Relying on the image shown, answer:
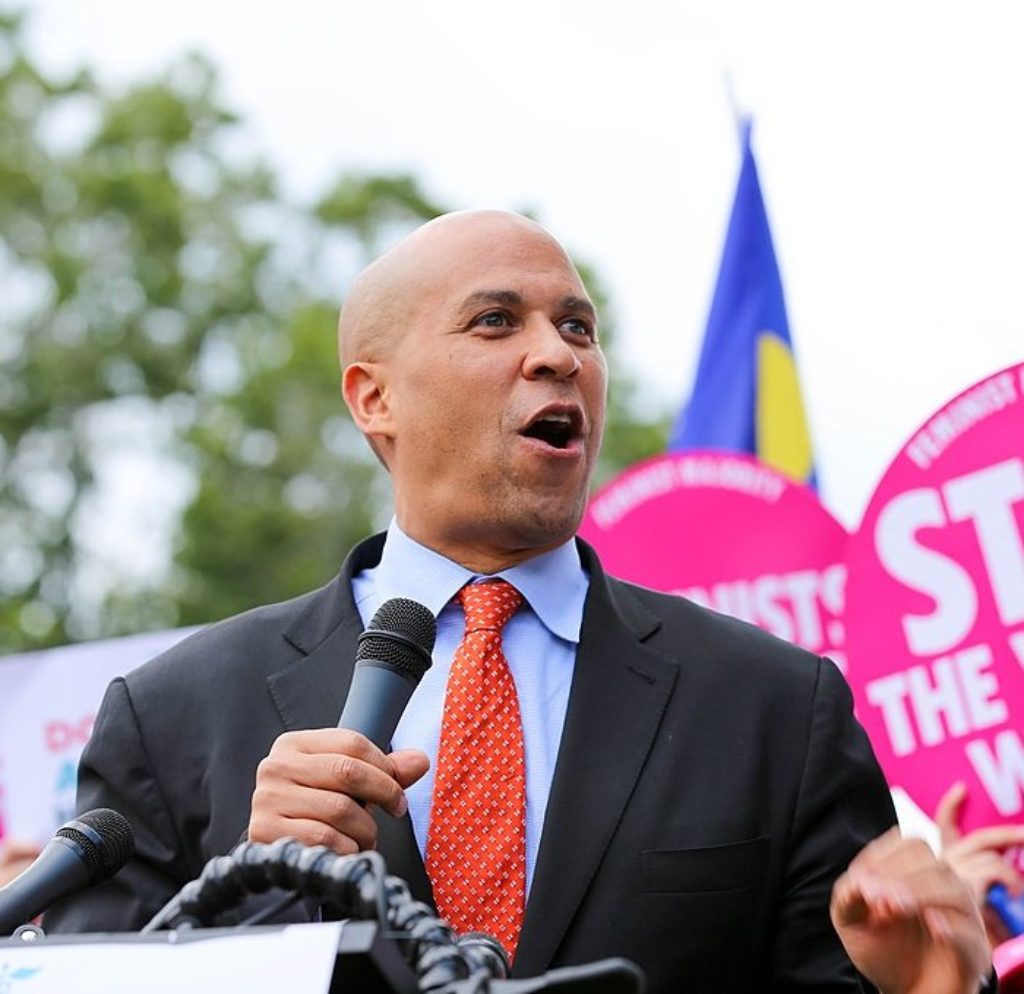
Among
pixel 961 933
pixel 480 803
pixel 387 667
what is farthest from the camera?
pixel 480 803

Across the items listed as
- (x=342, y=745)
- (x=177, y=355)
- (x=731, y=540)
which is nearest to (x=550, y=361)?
(x=342, y=745)

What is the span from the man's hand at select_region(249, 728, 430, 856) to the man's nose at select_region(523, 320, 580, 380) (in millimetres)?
924

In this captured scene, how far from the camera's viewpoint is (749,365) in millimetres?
6559

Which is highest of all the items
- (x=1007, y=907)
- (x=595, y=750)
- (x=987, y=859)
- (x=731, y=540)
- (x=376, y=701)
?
(x=731, y=540)

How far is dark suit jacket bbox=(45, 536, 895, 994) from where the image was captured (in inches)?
110

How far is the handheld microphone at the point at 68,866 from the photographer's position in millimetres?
2223

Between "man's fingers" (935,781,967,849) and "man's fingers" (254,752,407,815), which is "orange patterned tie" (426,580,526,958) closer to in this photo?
"man's fingers" (254,752,407,815)

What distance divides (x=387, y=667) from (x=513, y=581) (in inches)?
27.8

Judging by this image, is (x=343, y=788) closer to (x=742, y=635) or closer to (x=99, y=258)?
(x=742, y=635)

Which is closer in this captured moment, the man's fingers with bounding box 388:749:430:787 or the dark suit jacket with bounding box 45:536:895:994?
the man's fingers with bounding box 388:749:430:787

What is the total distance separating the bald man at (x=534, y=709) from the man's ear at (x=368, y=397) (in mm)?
10

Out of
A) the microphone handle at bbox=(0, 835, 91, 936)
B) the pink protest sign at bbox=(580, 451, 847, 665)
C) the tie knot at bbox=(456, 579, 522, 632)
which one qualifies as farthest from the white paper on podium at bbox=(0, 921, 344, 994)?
the pink protest sign at bbox=(580, 451, 847, 665)

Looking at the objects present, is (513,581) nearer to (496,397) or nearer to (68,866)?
(496,397)

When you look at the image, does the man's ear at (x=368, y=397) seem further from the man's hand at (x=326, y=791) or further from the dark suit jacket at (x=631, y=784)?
the man's hand at (x=326, y=791)
